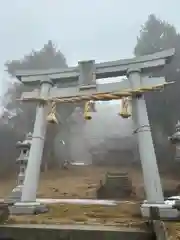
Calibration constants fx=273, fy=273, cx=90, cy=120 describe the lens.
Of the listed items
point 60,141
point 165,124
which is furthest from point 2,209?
point 60,141

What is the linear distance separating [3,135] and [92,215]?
19368 millimetres

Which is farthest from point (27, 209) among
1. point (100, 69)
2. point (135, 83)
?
point (100, 69)

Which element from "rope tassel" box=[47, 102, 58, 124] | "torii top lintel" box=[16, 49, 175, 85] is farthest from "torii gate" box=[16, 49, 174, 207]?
"rope tassel" box=[47, 102, 58, 124]

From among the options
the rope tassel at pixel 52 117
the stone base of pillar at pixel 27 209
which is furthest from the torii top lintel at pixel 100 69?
the stone base of pillar at pixel 27 209

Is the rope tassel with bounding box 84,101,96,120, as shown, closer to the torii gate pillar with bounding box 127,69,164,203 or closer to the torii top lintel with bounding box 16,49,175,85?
the torii top lintel with bounding box 16,49,175,85

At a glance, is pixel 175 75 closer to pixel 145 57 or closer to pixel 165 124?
pixel 165 124

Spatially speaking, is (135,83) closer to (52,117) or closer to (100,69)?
(100,69)

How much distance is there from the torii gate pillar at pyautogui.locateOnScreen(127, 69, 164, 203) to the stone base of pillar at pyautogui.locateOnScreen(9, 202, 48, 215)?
272 cm

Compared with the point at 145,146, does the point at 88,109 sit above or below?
above

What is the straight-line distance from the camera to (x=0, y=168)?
2175cm

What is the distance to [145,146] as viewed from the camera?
7188 mm

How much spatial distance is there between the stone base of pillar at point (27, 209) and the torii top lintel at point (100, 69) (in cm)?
388

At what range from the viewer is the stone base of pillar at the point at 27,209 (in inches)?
264

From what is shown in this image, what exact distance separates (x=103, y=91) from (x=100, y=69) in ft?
3.19
